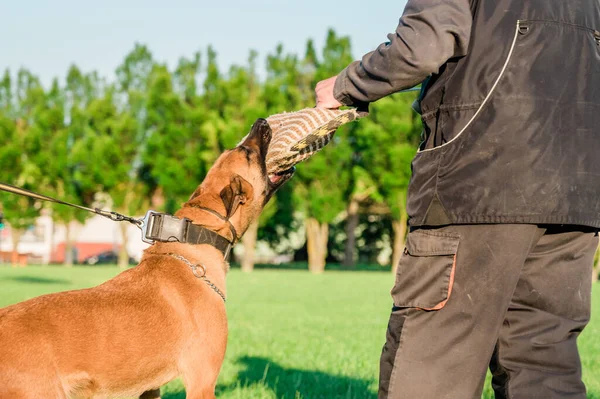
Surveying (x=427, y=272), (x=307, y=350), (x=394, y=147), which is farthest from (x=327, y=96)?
(x=394, y=147)

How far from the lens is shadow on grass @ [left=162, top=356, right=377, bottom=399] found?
5.79 metres

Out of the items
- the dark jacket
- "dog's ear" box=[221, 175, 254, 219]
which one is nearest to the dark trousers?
→ the dark jacket

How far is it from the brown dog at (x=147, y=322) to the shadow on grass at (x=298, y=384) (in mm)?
1738

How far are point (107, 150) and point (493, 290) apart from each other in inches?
1866

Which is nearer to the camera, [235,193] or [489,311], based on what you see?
[489,311]

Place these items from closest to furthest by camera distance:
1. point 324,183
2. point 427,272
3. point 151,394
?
point 427,272, point 151,394, point 324,183

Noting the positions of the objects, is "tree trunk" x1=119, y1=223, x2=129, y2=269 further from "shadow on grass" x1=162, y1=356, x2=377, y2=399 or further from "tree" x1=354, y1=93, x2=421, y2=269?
"shadow on grass" x1=162, y1=356, x2=377, y2=399

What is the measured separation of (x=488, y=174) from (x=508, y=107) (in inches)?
11.5

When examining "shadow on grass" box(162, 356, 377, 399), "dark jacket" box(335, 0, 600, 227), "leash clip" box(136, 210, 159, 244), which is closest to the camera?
"dark jacket" box(335, 0, 600, 227)

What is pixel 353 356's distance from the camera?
800cm

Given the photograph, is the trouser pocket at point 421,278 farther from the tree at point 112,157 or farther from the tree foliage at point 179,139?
the tree at point 112,157

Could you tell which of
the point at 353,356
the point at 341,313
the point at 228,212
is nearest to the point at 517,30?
the point at 228,212

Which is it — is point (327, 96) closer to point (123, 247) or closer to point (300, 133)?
point (300, 133)

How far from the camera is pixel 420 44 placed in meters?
2.94
